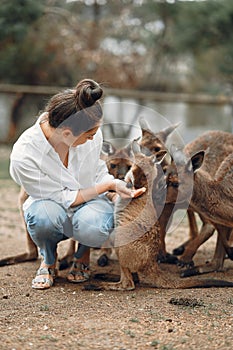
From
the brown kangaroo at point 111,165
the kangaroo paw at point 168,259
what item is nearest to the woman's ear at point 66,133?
the brown kangaroo at point 111,165

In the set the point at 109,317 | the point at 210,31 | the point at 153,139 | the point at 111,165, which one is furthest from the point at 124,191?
the point at 210,31

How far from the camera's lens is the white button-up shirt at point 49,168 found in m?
4.18

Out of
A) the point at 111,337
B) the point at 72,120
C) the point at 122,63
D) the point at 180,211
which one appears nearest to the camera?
the point at 111,337

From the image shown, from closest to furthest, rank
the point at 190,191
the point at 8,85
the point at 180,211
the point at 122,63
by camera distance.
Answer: the point at 190,191
the point at 180,211
the point at 8,85
the point at 122,63

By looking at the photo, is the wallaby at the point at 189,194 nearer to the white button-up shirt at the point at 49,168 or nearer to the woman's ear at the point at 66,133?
the white button-up shirt at the point at 49,168

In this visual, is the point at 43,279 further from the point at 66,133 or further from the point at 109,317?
the point at 66,133

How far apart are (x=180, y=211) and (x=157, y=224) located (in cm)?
86

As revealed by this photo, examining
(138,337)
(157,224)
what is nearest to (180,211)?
(157,224)

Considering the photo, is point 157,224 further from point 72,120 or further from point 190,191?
point 72,120

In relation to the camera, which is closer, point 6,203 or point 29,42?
point 6,203

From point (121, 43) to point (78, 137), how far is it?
13.9 m

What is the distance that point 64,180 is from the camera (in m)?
4.32

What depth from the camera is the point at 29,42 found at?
47.0 ft

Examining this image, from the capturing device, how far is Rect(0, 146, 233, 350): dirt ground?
3176mm
